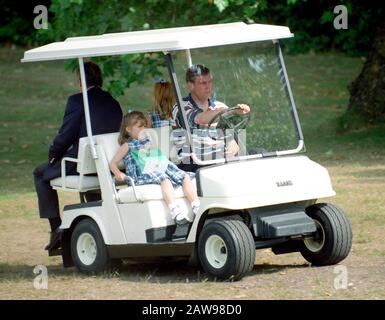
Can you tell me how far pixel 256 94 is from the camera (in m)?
8.70

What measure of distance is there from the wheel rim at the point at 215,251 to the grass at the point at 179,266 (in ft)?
0.47

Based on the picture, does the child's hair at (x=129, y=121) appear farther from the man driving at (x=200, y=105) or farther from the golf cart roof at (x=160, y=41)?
the golf cart roof at (x=160, y=41)

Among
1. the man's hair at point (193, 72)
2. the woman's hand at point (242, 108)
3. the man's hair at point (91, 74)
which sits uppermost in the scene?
the man's hair at point (91, 74)

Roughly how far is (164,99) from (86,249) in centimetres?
122

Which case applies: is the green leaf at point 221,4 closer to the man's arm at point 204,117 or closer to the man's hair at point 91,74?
the man's hair at point 91,74

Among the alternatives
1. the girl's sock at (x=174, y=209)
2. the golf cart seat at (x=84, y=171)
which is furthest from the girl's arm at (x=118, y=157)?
the girl's sock at (x=174, y=209)

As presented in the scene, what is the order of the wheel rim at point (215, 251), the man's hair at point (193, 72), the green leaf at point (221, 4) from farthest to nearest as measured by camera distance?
the green leaf at point (221, 4)
the man's hair at point (193, 72)
the wheel rim at point (215, 251)

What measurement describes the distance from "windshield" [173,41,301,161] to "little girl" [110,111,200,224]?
1.71 ft

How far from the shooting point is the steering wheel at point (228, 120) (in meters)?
8.43

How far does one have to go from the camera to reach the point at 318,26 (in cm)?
2517

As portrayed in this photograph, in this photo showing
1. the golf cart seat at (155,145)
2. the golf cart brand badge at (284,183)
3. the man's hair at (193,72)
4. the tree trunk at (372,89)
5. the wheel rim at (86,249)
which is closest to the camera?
the golf cart brand badge at (284,183)

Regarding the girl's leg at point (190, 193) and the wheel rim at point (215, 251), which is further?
the girl's leg at point (190, 193)

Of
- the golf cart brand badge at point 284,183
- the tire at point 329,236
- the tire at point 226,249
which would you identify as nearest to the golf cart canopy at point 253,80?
the golf cart brand badge at point 284,183

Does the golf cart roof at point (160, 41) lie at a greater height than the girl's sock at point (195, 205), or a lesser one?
greater
